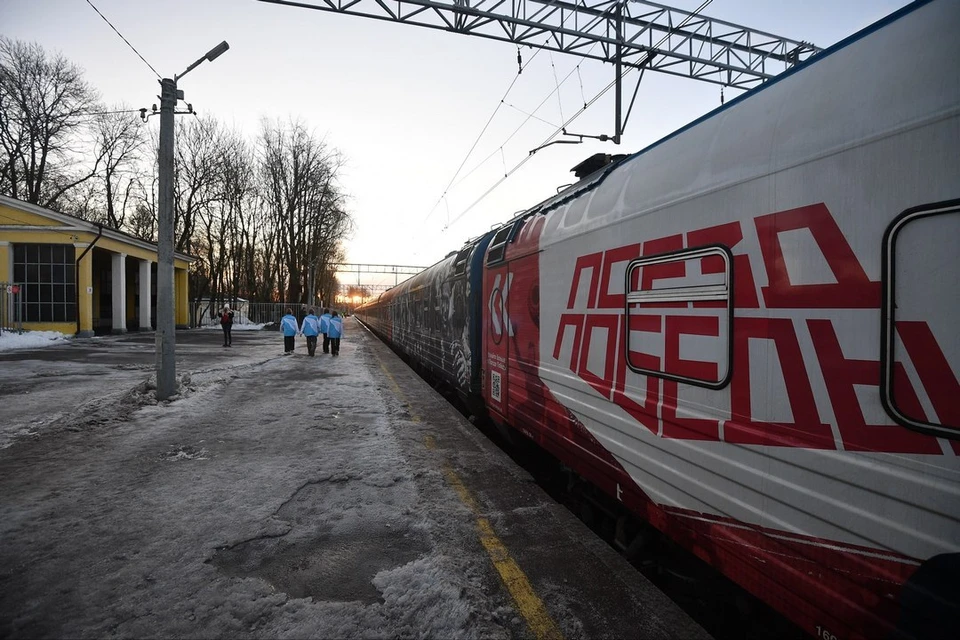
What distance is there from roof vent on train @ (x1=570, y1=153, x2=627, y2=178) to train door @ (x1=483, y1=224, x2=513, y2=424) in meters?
1.16

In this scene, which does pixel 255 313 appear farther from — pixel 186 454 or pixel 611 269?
pixel 611 269

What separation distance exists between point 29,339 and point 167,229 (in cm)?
1491

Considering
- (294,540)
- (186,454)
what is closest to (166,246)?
(186,454)

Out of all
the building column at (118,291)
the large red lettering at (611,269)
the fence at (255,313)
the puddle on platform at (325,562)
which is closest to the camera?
the puddle on platform at (325,562)

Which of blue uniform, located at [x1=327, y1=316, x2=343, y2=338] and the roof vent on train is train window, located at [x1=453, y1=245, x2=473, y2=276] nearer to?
the roof vent on train

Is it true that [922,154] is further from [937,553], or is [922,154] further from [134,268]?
[134,268]

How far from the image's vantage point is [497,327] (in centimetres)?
570

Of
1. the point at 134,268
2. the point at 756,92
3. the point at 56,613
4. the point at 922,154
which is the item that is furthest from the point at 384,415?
the point at 134,268

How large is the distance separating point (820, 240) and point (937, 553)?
104cm

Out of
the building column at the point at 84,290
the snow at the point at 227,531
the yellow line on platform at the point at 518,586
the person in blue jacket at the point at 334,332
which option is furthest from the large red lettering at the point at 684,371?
the building column at the point at 84,290

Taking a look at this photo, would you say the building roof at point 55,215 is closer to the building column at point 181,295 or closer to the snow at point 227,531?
the building column at point 181,295

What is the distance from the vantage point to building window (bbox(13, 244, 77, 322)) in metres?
21.0

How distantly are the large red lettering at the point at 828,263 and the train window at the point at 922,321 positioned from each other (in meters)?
0.08

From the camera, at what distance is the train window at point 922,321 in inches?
54.7
